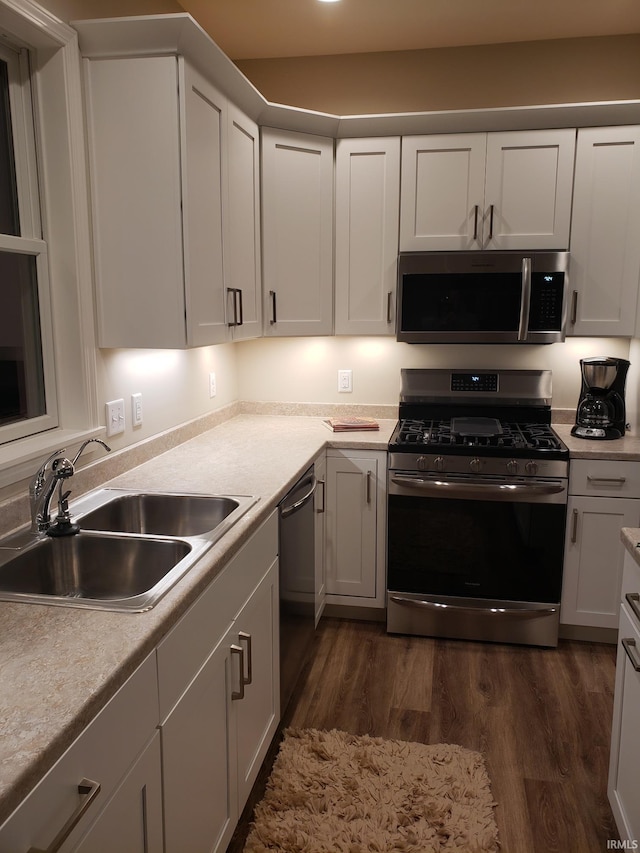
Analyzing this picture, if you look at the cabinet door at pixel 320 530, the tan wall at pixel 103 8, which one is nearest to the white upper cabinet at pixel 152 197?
the tan wall at pixel 103 8

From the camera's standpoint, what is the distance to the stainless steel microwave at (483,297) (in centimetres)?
300

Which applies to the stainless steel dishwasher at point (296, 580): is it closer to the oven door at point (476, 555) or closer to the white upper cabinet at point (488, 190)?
the oven door at point (476, 555)

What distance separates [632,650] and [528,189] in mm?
2135

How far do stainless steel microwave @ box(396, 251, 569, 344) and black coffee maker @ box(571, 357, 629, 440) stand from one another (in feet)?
0.71

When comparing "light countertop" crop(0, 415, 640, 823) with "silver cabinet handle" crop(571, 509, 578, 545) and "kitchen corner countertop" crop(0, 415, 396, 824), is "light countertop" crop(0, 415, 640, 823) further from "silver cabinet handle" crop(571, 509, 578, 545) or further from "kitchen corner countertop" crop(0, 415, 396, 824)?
"silver cabinet handle" crop(571, 509, 578, 545)

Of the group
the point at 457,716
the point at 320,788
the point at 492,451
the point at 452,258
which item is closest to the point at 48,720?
the point at 320,788

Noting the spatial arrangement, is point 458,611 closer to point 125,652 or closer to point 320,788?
point 320,788

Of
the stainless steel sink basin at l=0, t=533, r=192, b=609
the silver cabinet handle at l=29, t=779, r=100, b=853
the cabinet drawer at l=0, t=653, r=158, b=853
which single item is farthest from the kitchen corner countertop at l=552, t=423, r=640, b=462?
the silver cabinet handle at l=29, t=779, r=100, b=853

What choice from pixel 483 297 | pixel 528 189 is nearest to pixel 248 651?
pixel 483 297

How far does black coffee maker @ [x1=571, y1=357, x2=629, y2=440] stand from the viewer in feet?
9.86

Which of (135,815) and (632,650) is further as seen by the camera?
(632,650)

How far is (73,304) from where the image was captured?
82.7 inches

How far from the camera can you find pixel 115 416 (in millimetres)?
2346

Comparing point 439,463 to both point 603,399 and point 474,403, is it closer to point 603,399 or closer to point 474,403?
point 474,403
